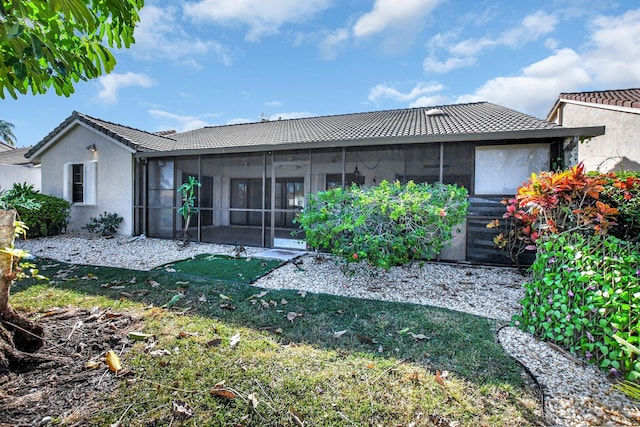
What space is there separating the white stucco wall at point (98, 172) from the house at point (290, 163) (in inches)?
1.5

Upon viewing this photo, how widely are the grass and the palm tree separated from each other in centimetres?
4281

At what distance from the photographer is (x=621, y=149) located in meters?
9.23

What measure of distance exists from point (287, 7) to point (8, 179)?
18.3 metres

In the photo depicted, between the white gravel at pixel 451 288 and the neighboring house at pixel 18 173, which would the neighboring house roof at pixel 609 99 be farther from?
the neighboring house at pixel 18 173

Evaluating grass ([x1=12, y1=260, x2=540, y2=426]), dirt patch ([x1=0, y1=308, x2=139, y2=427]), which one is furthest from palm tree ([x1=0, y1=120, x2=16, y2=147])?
dirt patch ([x1=0, y1=308, x2=139, y2=427])

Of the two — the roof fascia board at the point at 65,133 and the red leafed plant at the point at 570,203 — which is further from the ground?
the roof fascia board at the point at 65,133

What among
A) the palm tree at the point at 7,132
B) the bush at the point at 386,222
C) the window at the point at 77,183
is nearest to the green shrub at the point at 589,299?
the bush at the point at 386,222

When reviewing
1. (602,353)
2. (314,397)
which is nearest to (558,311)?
(602,353)

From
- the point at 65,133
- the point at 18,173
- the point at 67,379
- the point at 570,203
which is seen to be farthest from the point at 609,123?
the point at 18,173

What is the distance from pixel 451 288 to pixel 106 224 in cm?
1117

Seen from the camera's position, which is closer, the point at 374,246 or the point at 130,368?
the point at 130,368

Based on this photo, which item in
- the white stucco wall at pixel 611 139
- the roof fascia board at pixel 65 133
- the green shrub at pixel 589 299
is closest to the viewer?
the green shrub at pixel 589 299

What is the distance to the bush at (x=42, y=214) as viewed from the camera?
9336mm

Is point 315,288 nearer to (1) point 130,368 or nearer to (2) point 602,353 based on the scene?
(1) point 130,368
